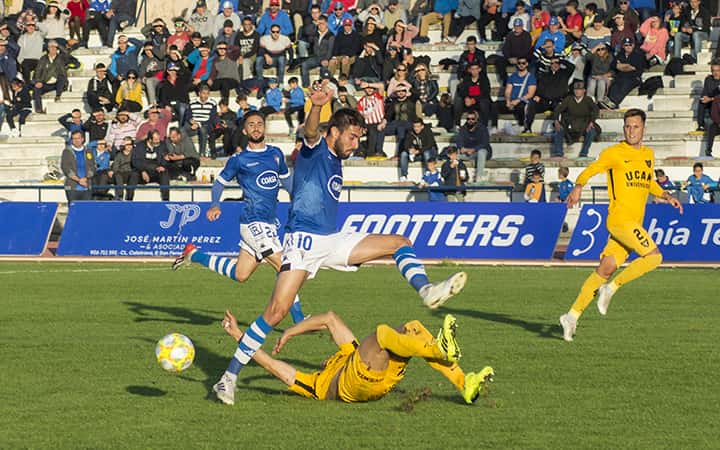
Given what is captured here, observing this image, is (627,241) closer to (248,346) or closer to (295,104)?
(248,346)

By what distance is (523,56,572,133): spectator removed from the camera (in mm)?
29859

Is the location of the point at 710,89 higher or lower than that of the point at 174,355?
lower

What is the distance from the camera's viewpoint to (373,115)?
3030 centimetres

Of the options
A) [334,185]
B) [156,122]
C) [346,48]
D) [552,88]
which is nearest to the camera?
[334,185]

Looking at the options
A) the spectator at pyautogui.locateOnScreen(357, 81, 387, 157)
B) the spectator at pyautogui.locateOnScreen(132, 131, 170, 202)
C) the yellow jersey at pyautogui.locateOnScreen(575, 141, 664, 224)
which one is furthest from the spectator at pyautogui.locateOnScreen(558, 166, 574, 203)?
the yellow jersey at pyautogui.locateOnScreen(575, 141, 664, 224)

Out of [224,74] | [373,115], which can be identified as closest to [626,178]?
[373,115]

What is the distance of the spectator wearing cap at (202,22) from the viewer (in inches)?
1403

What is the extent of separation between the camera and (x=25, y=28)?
36500 mm

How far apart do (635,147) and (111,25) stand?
86.7ft

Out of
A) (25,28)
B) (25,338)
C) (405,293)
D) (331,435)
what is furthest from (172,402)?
(25,28)

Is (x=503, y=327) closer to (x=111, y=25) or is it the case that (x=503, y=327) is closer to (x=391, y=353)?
(x=391, y=353)

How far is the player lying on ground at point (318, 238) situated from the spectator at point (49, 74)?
2658cm

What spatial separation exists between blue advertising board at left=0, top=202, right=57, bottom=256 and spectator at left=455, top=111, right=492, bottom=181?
31.8 ft

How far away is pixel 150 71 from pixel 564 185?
42.2ft
